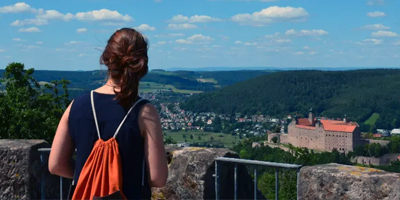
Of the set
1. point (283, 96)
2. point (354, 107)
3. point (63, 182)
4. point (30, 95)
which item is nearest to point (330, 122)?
point (354, 107)

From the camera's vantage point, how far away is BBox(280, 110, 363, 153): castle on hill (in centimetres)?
10788

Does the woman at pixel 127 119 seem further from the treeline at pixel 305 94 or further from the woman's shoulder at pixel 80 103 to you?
the treeline at pixel 305 94

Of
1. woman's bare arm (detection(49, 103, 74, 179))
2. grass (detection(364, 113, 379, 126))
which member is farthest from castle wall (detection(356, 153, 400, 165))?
woman's bare arm (detection(49, 103, 74, 179))

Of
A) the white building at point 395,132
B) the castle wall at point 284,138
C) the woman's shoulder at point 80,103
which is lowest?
the white building at point 395,132

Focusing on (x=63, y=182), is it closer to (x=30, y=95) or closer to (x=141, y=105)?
(x=141, y=105)

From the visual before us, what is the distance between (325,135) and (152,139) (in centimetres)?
11253

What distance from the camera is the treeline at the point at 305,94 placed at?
488 feet

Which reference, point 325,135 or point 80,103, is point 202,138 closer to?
point 325,135

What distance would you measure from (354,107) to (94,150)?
146m

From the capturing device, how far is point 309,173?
4148 mm

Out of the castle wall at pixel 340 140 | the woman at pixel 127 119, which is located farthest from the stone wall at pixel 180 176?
the castle wall at pixel 340 140

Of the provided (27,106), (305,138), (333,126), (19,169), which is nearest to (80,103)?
(19,169)

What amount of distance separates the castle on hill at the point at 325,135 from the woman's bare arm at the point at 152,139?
10807cm

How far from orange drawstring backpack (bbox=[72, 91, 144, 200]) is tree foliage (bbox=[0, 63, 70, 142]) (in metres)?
12.7
